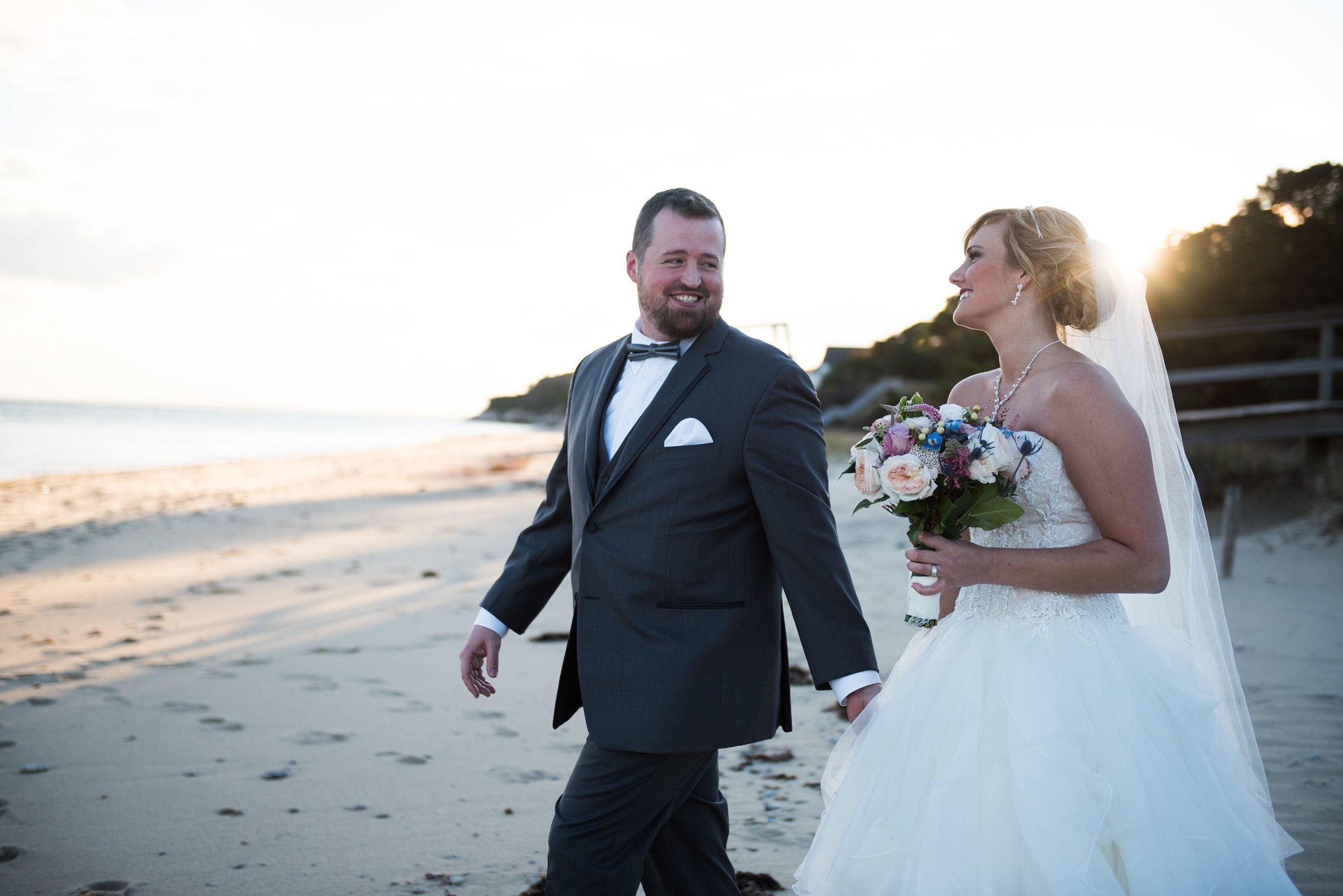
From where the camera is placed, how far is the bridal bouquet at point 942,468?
2.25 metres

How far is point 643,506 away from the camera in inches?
98.6

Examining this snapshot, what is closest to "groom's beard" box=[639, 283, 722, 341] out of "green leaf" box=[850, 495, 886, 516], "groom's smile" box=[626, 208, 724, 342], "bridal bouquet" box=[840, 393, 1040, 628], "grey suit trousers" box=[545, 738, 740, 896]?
"groom's smile" box=[626, 208, 724, 342]

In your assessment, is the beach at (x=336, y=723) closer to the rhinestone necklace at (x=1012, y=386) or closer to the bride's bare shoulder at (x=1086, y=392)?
the rhinestone necklace at (x=1012, y=386)

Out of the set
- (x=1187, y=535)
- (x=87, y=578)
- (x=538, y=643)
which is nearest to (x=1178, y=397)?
(x=538, y=643)

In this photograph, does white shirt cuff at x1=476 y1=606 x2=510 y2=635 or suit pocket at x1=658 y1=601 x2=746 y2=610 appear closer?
suit pocket at x1=658 y1=601 x2=746 y2=610

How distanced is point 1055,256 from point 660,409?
120 cm

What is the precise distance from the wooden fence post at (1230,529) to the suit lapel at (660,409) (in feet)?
27.5

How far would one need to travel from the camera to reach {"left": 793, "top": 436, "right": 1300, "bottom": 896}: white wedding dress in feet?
6.71

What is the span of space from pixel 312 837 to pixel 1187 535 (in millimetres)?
3460

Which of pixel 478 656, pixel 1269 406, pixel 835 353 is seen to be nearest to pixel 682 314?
pixel 478 656

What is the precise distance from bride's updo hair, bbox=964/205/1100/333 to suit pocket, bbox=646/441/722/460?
1007 mm

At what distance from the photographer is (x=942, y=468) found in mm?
2301

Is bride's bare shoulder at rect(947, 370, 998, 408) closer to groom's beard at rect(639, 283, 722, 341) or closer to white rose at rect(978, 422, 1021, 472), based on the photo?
white rose at rect(978, 422, 1021, 472)

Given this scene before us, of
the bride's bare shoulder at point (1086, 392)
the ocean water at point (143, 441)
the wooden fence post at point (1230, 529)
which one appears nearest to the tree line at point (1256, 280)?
the wooden fence post at point (1230, 529)
